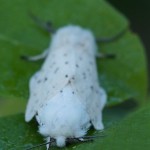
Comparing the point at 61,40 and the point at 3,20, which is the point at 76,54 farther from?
the point at 3,20

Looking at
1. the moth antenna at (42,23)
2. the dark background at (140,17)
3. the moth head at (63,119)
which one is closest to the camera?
the moth head at (63,119)

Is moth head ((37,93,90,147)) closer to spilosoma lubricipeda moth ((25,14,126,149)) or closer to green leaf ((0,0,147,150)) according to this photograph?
spilosoma lubricipeda moth ((25,14,126,149))

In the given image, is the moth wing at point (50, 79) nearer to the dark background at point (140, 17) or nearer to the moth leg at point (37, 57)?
the moth leg at point (37, 57)

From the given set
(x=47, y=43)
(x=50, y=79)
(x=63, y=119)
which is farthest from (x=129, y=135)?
(x=47, y=43)

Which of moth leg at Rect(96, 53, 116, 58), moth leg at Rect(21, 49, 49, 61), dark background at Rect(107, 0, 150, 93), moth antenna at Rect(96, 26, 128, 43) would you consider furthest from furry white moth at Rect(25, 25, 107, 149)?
dark background at Rect(107, 0, 150, 93)

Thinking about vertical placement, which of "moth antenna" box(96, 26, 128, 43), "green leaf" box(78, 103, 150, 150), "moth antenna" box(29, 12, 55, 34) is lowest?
"green leaf" box(78, 103, 150, 150)

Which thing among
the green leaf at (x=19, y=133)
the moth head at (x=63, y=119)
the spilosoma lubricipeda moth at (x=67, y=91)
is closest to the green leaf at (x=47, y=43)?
the spilosoma lubricipeda moth at (x=67, y=91)
